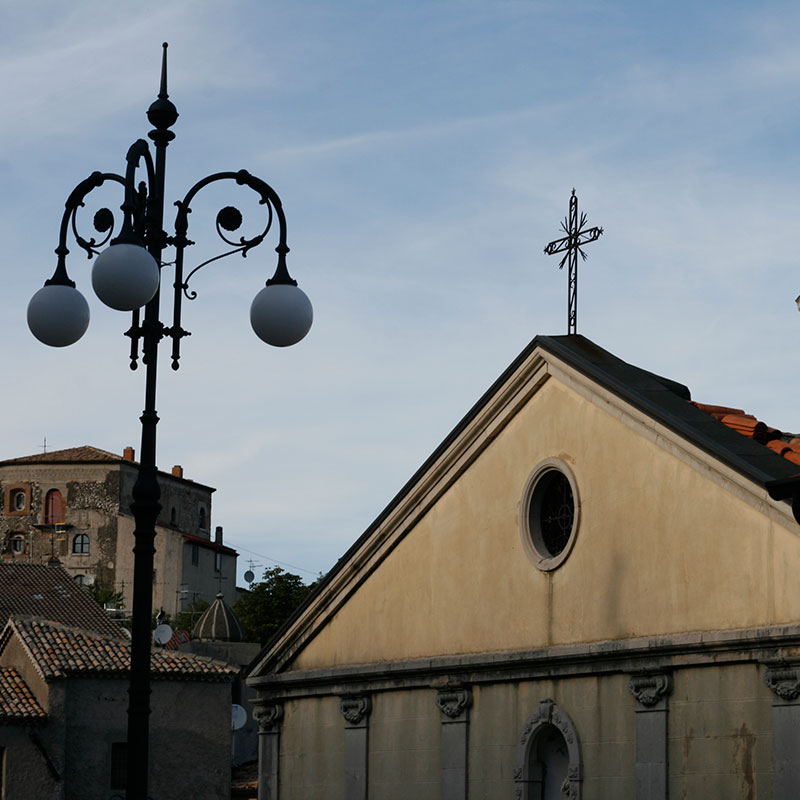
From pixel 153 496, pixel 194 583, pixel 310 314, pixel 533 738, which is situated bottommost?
pixel 533 738

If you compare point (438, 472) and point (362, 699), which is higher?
point (438, 472)

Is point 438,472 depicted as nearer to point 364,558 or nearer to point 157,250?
point 364,558

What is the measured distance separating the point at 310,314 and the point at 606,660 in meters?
6.64

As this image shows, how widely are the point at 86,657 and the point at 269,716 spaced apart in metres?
14.6

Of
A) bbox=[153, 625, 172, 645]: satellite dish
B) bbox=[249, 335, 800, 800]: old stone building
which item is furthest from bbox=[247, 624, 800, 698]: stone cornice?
bbox=[153, 625, 172, 645]: satellite dish

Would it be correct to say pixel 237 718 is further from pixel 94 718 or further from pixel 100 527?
pixel 100 527

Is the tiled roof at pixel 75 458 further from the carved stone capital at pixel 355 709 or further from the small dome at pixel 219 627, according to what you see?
the carved stone capital at pixel 355 709

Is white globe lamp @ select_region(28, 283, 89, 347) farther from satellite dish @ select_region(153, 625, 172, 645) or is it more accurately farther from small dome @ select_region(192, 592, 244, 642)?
small dome @ select_region(192, 592, 244, 642)

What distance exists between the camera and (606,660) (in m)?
15.0

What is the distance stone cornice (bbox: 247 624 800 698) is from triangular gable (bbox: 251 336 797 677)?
1.00ft

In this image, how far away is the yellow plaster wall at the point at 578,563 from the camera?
45.6 ft

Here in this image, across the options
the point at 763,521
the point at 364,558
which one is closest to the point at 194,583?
the point at 364,558

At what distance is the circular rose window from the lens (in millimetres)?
16141

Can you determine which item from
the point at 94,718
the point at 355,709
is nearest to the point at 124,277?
the point at 355,709
